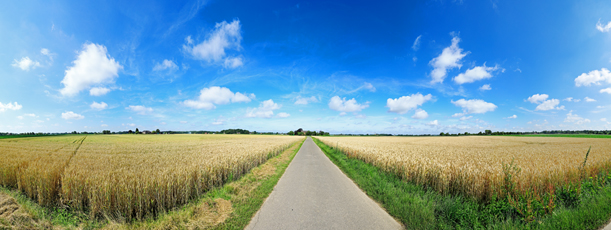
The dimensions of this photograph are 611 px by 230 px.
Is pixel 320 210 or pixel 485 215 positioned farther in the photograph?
pixel 320 210

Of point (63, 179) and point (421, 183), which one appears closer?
point (63, 179)

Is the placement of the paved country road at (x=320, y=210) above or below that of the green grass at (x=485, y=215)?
below

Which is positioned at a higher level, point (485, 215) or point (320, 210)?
point (485, 215)

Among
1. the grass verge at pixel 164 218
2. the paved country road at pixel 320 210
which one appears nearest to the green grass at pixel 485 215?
the paved country road at pixel 320 210

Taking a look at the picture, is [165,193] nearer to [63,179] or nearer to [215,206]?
[215,206]

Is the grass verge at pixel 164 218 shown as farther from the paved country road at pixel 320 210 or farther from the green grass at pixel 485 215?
the green grass at pixel 485 215

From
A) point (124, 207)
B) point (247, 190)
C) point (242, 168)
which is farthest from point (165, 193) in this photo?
point (242, 168)

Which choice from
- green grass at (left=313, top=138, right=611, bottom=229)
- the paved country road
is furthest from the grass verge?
green grass at (left=313, top=138, right=611, bottom=229)

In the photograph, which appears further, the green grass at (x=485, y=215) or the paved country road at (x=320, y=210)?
the paved country road at (x=320, y=210)

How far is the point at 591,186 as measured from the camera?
7336mm

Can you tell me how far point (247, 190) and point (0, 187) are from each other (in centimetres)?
1054

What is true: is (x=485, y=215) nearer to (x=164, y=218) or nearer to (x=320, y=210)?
(x=320, y=210)

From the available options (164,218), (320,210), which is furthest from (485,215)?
(164,218)

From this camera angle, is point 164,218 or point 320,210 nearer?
point 164,218
